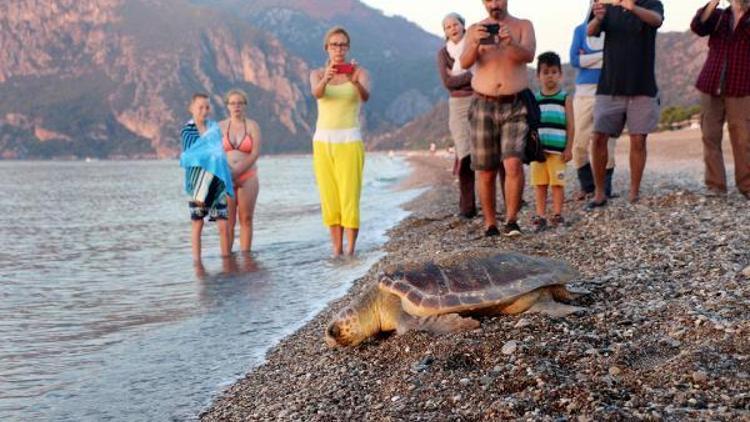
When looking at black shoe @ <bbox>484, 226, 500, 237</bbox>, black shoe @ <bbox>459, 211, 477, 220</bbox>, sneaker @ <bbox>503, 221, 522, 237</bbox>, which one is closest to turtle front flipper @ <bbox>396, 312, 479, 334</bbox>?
sneaker @ <bbox>503, 221, 522, 237</bbox>

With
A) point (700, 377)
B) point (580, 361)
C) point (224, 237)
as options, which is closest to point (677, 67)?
point (224, 237)

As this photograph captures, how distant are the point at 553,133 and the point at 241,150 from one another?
11.5ft

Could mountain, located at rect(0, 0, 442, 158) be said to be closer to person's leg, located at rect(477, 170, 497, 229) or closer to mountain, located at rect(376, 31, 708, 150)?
mountain, located at rect(376, 31, 708, 150)

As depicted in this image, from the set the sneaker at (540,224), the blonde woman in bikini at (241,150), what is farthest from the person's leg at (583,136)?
the blonde woman in bikini at (241,150)

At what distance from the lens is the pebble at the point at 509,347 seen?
9.76 ft

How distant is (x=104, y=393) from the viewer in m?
3.72

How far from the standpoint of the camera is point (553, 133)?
657 cm

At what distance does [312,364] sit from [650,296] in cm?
180

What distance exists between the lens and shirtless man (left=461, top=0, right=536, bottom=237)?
5691mm

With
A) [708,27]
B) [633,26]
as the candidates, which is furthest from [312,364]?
[708,27]

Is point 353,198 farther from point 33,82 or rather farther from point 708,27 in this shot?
point 33,82

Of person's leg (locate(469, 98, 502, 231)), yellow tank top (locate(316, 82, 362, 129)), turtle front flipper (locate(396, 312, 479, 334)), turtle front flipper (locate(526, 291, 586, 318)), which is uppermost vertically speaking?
yellow tank top (locate(316, 82, 362, 129))

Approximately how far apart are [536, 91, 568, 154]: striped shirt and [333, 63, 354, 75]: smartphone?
1903 millimetres

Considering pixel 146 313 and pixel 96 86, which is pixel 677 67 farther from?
pixel 96 86
